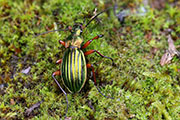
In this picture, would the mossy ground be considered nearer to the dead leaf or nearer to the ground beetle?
the dead leaf

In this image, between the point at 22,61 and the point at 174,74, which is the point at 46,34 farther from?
the point at 174,74

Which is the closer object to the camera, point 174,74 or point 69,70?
point 69,70

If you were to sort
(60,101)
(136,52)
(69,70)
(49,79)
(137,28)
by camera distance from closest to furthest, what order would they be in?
1. (69,70)
2. (60,101)
3. (49,79)
4. (136,52)
5. (137,28)

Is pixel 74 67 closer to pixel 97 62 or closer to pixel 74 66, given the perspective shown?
pixel 74 66

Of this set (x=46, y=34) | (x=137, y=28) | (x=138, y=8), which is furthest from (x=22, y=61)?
(x=138, y=8)

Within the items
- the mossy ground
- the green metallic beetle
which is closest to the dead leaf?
the mossy ground

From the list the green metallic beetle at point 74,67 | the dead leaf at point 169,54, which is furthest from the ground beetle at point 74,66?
the dead leaf at point 169,54

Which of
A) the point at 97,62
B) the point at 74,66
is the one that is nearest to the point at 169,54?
the point at 97,62

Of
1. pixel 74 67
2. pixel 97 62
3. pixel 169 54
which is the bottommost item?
pixel 169 54
